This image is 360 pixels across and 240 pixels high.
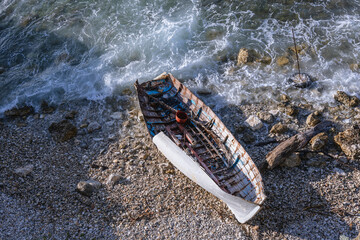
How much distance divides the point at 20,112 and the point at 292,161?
45.1 feet

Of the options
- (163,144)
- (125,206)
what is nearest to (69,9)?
(163,144)

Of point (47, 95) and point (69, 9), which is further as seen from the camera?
point (69, 9)

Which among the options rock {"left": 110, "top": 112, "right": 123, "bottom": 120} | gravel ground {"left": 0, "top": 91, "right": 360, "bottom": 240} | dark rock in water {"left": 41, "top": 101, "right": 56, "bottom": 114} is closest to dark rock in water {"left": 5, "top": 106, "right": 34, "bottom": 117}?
dark rock in water {"left": 41, "top": 101, "right": 56, "bottom": 114}

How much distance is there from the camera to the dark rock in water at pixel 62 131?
14391 millimetres

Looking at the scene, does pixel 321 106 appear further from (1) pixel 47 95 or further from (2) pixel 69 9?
(2) pixel 69 9

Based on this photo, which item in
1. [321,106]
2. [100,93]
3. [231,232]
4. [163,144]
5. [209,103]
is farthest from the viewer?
[100,93]

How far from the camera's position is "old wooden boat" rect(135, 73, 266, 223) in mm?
10812

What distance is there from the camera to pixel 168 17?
21.7 metres

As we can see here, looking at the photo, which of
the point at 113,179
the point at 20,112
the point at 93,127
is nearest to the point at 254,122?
the point at 113,179

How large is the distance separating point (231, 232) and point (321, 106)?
27.4ft

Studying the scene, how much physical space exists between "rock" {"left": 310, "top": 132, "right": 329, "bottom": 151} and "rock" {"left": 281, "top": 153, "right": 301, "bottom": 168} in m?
1.03

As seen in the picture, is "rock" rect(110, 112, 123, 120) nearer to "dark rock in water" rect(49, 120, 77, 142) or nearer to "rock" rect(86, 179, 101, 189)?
"dark rock in water" rect(49, 120, 77, 142)

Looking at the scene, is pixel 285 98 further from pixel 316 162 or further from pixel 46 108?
pixel 46 108

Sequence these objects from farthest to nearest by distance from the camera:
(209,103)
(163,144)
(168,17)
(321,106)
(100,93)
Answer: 1. (168,17)
2. (100,93)
3. (209,103)
4. (321,106)
5. (163,144)
